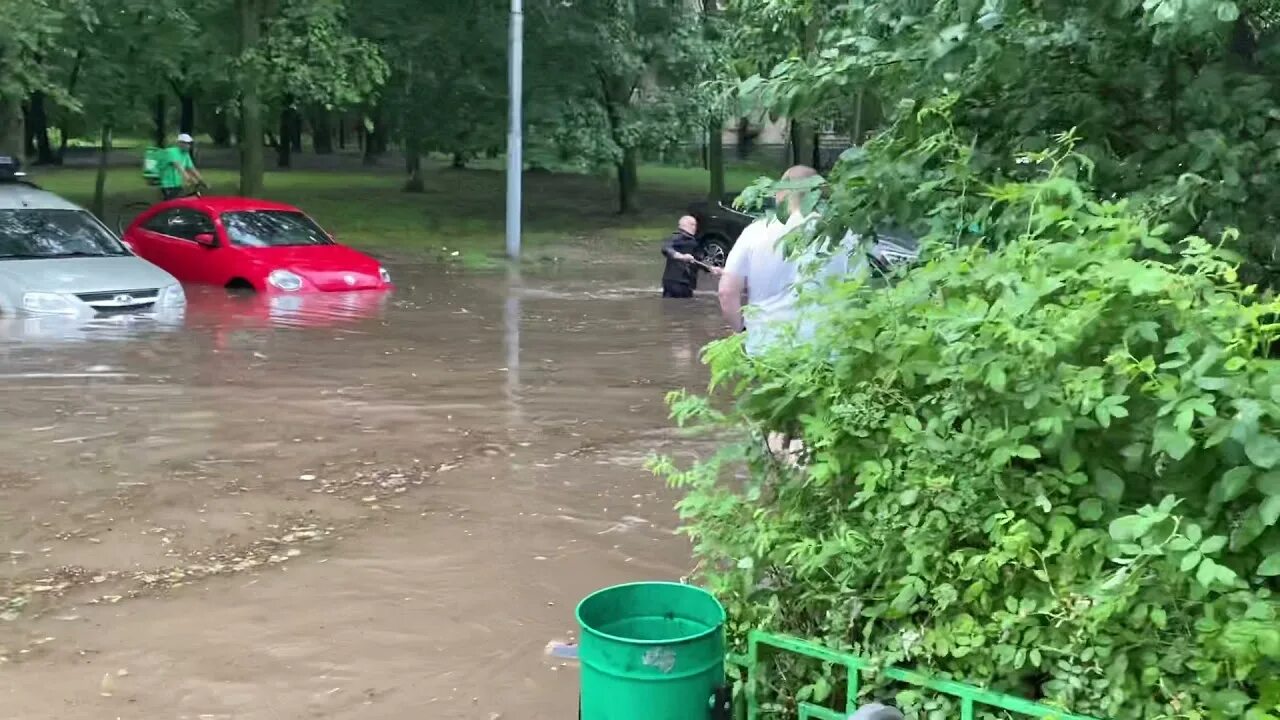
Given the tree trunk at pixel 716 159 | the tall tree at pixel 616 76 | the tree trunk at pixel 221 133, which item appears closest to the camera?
the tall tree at pixel 616 76

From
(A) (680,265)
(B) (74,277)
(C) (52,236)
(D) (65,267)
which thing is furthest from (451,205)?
(B) (74,277)

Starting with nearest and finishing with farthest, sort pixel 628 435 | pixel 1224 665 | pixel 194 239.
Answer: pixel 1224 665, pixel 628 435, pixel 194 239

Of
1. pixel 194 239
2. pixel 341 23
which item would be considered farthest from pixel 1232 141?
pixel 341 23

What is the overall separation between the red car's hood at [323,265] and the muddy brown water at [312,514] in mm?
2358

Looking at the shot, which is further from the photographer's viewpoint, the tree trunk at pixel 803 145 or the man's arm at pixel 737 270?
the tree trunk at pixel 803 145

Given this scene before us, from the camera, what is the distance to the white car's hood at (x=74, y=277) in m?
12.5

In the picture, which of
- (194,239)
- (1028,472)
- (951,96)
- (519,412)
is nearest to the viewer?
(1028,472)

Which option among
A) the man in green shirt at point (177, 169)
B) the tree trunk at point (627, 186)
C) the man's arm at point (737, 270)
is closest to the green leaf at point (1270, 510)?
the man's arm at point (737, 270)

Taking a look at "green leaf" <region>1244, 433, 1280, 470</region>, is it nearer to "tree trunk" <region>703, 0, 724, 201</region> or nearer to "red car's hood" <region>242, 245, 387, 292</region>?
"red car's hood" <region>242, 245, 387, 292</region>

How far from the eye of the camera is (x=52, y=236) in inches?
531

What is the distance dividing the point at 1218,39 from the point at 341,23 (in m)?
21.6

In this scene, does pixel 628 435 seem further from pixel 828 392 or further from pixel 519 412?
pixel 828 392

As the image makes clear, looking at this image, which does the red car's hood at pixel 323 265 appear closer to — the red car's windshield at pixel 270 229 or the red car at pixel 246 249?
the red car at pixel 246 249

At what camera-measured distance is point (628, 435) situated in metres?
8.92
